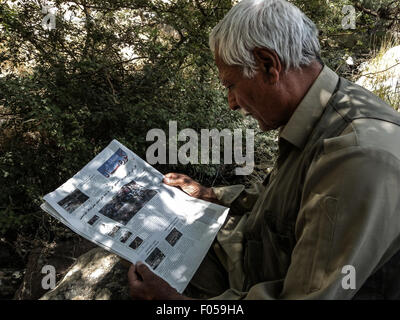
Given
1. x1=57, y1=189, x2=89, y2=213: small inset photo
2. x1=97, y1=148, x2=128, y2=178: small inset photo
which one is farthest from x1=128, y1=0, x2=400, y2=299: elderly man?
x1=97, y1=148, x2=128, y2=178: small inset photo

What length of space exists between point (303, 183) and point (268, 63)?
18.5 inches

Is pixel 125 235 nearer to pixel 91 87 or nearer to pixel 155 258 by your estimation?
pixel 155 258

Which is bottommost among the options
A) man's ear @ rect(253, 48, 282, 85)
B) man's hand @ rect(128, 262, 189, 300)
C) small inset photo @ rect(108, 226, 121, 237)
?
man's hand @ rect(128, 262, 189, 300)

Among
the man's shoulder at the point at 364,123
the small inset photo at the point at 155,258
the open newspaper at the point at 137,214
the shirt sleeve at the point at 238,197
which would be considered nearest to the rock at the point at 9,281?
the open newspaper at the point at 137,214

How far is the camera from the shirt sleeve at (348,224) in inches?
36.7

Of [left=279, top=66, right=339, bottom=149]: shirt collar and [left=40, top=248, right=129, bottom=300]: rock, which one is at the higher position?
[left=279, top=66, right=339, bottom=149]: shirt collar

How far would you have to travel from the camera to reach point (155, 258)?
1.50 meters

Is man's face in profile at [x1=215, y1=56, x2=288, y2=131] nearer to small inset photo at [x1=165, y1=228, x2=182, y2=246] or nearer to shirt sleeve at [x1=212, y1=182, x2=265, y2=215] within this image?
shirt sleeve at [x1=212, y1=182, x2=265, y2=215]

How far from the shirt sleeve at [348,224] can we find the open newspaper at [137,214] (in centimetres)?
63

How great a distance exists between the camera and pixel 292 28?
1279 millimetres

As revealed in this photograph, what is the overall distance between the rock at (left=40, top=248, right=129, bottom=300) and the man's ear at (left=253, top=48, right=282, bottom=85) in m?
1.06

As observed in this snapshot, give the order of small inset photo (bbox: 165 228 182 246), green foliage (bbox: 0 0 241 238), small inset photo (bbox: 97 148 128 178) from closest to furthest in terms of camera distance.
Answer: small inset photo (bbox: 165 228 182 246), small inset photo (bbox: 97 148 128 178), green foliage (bbox: 0 0 241 238)

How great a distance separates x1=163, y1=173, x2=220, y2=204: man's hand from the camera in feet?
6.33
